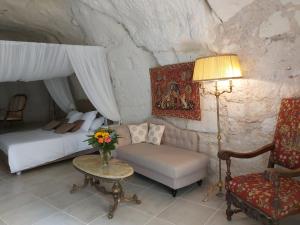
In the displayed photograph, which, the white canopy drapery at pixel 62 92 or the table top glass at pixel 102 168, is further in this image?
the white canopy drapery at pixel 62 92

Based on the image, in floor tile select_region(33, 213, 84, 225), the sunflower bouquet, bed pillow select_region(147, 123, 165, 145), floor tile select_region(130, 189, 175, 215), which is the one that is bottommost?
floor tile select_region(130, 189, 175, 215)

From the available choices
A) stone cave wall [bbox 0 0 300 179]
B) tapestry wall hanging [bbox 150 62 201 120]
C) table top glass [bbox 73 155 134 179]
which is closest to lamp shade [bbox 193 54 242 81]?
stone cave wall [bbox 0 0 300 179]

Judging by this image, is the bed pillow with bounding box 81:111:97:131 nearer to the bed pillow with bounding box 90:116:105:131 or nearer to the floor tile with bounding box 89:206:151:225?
the bed pillow with bounding box 90:116:105:131

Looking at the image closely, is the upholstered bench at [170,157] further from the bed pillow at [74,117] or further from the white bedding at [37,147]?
the bed pillow at [74,117]

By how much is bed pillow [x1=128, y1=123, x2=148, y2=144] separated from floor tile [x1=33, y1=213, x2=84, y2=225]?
155cm

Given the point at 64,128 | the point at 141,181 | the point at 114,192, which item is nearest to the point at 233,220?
the point at 114,192

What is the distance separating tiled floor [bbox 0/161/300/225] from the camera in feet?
7.86

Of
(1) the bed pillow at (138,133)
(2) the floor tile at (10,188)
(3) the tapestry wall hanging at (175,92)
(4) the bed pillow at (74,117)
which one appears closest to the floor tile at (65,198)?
(2) the floor tile at (10,188)

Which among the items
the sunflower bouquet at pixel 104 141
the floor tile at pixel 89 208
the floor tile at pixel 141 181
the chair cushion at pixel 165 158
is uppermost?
the sunflower bouquet at pixel 104 141

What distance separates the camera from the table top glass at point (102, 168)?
2.49m

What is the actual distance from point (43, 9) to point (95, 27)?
36.4 inches

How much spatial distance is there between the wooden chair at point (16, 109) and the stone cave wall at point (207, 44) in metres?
3.28

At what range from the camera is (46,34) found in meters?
5.41

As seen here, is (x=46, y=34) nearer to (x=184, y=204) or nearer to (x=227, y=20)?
(x=227, y=20)
